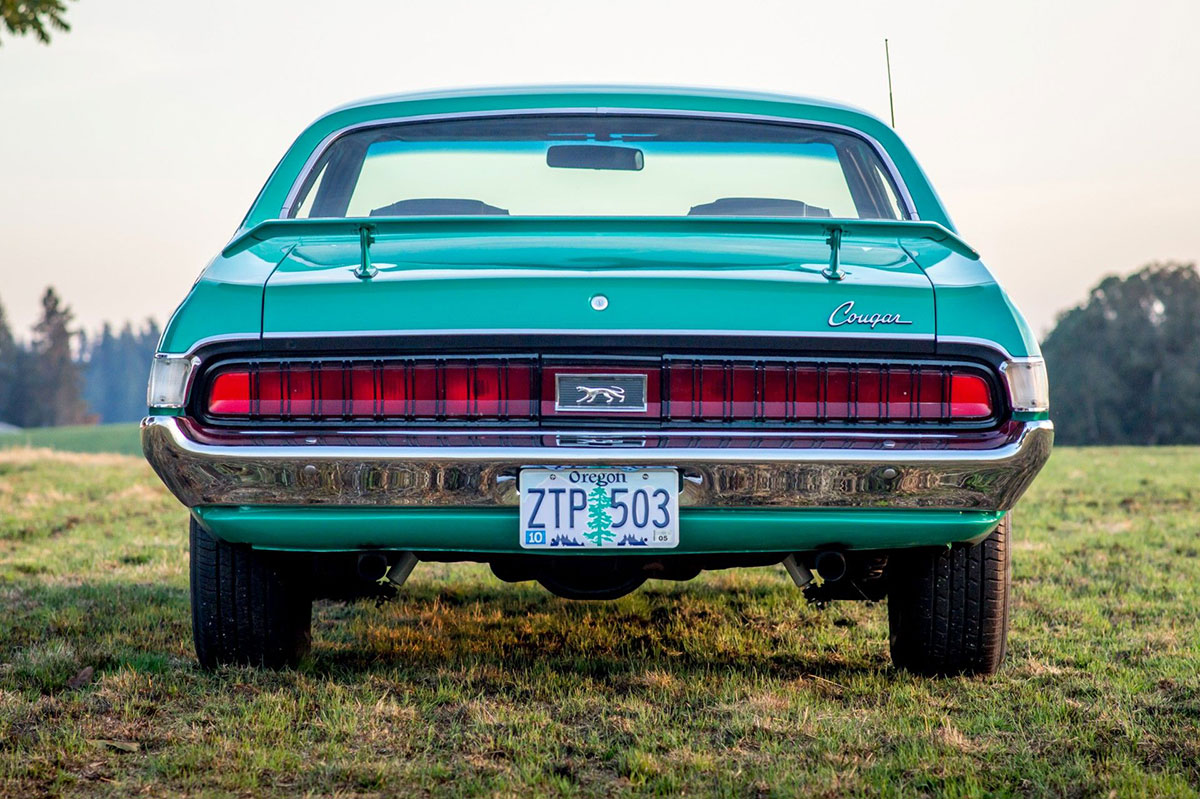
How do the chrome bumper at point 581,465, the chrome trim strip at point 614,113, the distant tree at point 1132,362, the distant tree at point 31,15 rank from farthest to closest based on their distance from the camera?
the distant tree at point 1132,362 → the distant tree at point 31,15 → the chrome trim strip at point 614,113 → the chrome bumper at point 581,465

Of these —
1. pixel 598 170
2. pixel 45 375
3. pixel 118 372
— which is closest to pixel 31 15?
pixel 598 170

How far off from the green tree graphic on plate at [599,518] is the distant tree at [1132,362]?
166ft

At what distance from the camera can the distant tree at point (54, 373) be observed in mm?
94000

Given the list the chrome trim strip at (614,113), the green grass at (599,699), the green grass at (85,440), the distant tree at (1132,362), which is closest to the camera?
the green grass at (599,699)

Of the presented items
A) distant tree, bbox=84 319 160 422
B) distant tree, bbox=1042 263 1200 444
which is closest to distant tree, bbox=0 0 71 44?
distant tree, bbox=1042 263 1200 444

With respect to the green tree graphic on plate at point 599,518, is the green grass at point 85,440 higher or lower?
lower

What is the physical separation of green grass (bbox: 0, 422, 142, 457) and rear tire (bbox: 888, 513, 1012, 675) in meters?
46.7

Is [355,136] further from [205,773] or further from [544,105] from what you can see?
[205,773]

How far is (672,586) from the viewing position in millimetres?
5328

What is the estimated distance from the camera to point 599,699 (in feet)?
10.5

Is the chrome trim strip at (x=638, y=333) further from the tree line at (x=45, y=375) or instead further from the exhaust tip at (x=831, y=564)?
the tree line at (x=45, y=375)

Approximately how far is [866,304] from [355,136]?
1.81 metres

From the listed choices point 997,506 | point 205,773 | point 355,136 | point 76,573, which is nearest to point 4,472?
point 76,573

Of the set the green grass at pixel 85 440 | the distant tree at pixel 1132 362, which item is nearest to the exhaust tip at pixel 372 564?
the green grass at pixel 85 440
